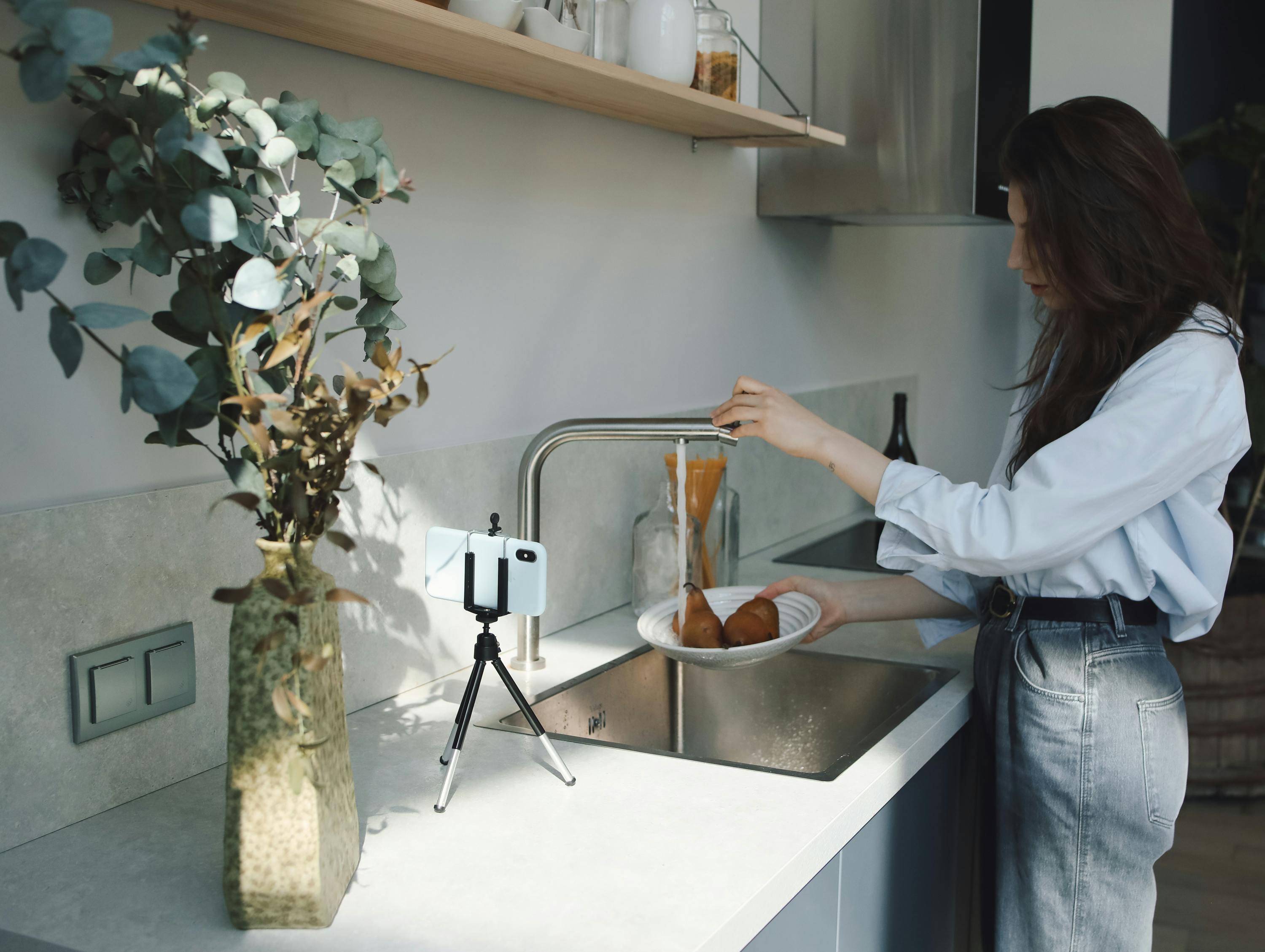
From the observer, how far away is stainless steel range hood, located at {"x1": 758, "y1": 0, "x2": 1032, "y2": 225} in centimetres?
222

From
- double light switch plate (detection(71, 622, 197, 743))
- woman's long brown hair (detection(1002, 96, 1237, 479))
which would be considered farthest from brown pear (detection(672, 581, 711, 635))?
double light switch plate (detection(71, 622, 197, 743))

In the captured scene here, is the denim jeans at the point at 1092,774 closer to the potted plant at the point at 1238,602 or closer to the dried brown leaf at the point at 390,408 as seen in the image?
the dried brown leaf at the point at 390,408

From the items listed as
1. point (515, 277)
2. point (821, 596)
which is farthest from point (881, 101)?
point (821, 596)

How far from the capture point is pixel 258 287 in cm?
79

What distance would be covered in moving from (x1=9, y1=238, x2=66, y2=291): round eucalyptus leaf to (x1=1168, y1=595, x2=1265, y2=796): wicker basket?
2.94m

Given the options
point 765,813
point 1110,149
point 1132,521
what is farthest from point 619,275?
point 765,813

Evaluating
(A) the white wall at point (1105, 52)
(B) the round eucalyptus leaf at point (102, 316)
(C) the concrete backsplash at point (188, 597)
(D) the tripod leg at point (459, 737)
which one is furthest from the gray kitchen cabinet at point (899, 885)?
(A) the white wall at point (1105, 52)

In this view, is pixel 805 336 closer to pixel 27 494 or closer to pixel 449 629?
pixel 449 629

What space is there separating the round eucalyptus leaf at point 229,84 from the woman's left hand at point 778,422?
67 cm

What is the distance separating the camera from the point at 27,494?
3.31 ft

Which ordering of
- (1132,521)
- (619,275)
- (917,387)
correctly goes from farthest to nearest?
(917,387) < (619,275) < (1132,521)

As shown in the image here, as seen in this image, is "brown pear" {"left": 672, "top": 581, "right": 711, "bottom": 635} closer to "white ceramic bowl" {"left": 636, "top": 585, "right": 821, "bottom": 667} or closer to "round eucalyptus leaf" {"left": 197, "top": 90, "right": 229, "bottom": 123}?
"white ceramic bowl" {"left": 636, "top": 585, "right": 821, "bottom": 667}

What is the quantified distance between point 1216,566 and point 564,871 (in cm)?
83

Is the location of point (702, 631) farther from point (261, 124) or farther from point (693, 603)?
point (261, 124)
